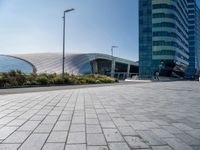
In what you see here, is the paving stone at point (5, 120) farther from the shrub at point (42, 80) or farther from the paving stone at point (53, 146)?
the shrub at point (42, 80)

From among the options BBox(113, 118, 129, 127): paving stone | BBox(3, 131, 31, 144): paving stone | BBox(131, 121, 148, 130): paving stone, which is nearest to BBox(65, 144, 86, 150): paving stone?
BBox(3, 131, 31, 144): paving stone

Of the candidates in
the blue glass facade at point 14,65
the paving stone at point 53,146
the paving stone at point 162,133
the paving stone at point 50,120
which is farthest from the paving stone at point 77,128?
the blue glass facade at point 14,65

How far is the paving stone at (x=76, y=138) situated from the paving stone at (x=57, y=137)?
0.40ft

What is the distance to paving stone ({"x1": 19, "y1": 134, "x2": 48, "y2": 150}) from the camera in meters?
5.44

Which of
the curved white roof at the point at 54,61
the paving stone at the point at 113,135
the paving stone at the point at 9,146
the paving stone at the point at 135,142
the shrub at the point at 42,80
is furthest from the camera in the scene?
the curved white roof at the point at 54,61

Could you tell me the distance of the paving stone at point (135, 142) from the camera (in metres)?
5.63

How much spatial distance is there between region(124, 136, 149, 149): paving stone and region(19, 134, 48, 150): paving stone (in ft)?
6.18

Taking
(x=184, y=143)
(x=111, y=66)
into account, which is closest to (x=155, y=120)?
(x=184, y=143)

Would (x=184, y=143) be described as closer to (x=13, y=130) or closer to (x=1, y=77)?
(x=13, y=130)

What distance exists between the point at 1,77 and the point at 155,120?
22.1 m

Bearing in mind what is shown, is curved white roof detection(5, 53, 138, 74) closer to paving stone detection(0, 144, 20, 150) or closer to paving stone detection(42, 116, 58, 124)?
paving stone detection(42, 116, 58, 124)

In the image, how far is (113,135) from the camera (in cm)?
654

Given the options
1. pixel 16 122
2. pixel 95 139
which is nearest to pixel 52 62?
pixel 16 122

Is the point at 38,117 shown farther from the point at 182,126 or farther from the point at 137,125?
the point at 182,126
